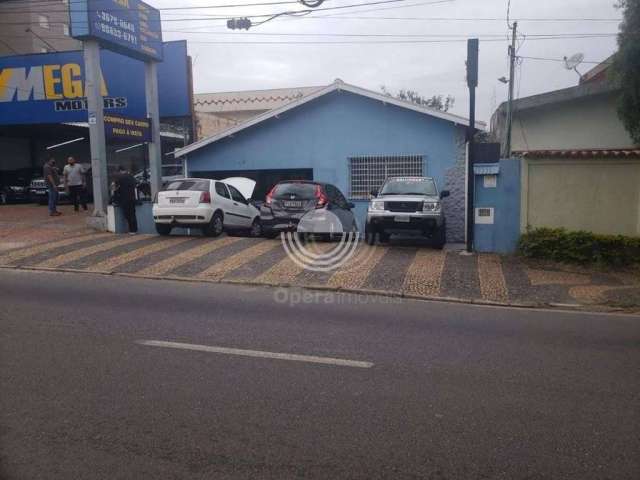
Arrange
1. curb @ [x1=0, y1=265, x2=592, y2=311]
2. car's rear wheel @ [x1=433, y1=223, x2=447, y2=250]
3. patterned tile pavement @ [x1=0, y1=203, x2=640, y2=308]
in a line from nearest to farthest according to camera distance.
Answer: curb @ [x1=0, y1=265, x2=592, y2=311], patterned tile pavement @ [x1=0, y1=203, x2=640, y2=308], car's rear wheel @ [x1=433, y1=223, x2=447, y2=250]

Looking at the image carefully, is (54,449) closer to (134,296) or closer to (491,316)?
Result: (134,296)

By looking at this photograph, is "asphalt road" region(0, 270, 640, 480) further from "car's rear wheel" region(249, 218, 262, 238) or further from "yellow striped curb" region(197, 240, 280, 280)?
"car's rear wheel" region(249, 218, 262, 238)

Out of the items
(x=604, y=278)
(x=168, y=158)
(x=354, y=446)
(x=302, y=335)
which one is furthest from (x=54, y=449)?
(x=168, y=158)

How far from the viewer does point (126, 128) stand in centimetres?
1496

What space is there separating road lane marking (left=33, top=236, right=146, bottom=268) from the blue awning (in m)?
8.07

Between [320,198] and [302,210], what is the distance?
51 centimetres

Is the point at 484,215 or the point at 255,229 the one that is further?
the point at 255,229

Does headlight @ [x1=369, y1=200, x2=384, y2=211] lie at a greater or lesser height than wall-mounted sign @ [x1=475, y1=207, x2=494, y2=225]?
greater

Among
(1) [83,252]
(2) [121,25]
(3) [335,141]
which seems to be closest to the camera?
(1) [83,252]

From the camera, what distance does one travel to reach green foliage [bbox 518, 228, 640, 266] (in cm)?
1079

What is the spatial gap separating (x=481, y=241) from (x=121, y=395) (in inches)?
391

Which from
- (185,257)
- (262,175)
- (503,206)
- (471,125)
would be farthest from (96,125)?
(503,206)

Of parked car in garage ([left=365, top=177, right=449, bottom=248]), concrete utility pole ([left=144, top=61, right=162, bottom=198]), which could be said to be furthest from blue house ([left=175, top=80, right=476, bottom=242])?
parked car in garage ([left=365, top=177, right=449, bottom=248])

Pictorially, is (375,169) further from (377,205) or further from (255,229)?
(377,205)
